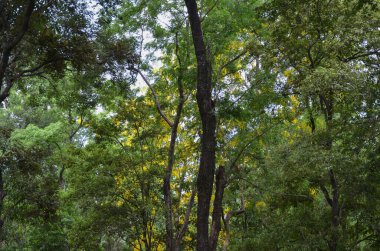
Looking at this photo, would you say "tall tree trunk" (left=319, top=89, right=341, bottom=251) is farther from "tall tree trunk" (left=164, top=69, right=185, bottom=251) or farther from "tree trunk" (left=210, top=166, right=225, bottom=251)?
"tall tree trunk" (left=164, top=69, right=185, bottom=251)

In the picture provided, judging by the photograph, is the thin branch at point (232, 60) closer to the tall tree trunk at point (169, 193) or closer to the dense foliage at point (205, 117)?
the dense foliage at point (205, 117)

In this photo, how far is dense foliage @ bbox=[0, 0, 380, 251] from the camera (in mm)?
8266

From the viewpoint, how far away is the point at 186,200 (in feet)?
49.8

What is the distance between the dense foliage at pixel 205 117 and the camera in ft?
27.1

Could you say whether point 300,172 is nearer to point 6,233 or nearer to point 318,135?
point 318,135

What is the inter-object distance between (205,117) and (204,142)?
419 millimetres

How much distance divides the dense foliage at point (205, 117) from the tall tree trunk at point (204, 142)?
0.9 inches

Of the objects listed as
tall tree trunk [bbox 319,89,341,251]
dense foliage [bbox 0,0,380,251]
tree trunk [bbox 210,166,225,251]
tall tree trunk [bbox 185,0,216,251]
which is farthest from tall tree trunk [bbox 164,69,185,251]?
tall tree trunk [bbox 185,0,216,251]

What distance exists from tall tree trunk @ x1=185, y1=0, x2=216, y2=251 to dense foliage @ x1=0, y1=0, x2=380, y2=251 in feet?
0.08

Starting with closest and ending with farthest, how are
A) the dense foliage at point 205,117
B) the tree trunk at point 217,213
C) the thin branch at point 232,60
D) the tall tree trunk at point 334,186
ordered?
the dense foliage at point 205,117
the tall tree trunk at point 334,186
the tree trunk at point 217,213
the thin branch at point 232,60

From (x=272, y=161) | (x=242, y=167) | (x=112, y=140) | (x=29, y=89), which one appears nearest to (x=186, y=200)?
(x=242, y=167)

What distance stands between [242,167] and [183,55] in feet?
14.4

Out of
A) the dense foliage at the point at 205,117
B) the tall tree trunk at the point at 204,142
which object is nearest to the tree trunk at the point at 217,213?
the dense foliage at the point at 205,117

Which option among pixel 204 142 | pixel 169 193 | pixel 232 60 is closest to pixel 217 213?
pixel 169 193
